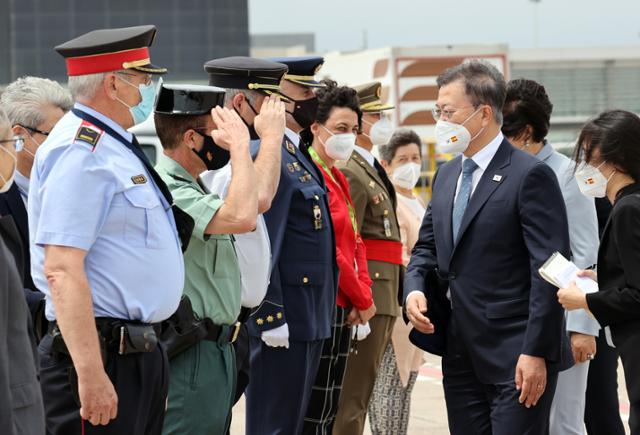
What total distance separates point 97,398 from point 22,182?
169 cm

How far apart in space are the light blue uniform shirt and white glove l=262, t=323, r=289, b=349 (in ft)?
3.74

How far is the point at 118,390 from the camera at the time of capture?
4.06m

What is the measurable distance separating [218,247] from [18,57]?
79.5 meters

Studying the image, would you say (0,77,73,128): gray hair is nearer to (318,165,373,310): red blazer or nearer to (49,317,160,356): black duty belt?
(318,165,373,310): red blazer

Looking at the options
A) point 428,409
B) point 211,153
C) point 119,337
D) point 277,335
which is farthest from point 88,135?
point 428,409

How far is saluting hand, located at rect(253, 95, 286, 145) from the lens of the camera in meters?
5.07

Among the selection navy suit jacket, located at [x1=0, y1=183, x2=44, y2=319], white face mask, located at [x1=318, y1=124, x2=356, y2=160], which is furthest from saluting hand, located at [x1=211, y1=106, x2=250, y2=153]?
white face mask, located at [x1=318, y1=124, x2=356, y2=160]

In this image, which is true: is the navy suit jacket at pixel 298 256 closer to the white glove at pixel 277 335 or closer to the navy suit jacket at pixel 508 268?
the white glove at pixel 277 335

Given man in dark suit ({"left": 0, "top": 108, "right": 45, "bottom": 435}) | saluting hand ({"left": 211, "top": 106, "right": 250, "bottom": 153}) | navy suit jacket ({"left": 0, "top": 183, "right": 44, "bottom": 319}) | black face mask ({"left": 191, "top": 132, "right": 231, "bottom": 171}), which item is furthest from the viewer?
navy suit jacket ({"left": 0, "top": 183, "right": 44, "bottom": 319})

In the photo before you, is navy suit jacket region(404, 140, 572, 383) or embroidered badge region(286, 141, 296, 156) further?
embroidered badge region(286, 141, 296, 156)

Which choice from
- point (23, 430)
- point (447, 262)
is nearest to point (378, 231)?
point (447, 262)

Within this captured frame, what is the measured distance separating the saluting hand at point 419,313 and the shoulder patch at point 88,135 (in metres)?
1.83

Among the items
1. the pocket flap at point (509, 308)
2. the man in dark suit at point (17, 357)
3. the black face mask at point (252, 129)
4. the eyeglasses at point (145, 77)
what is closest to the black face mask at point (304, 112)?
the black face mask at point (252, 129)

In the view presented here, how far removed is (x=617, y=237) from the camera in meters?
4.71
